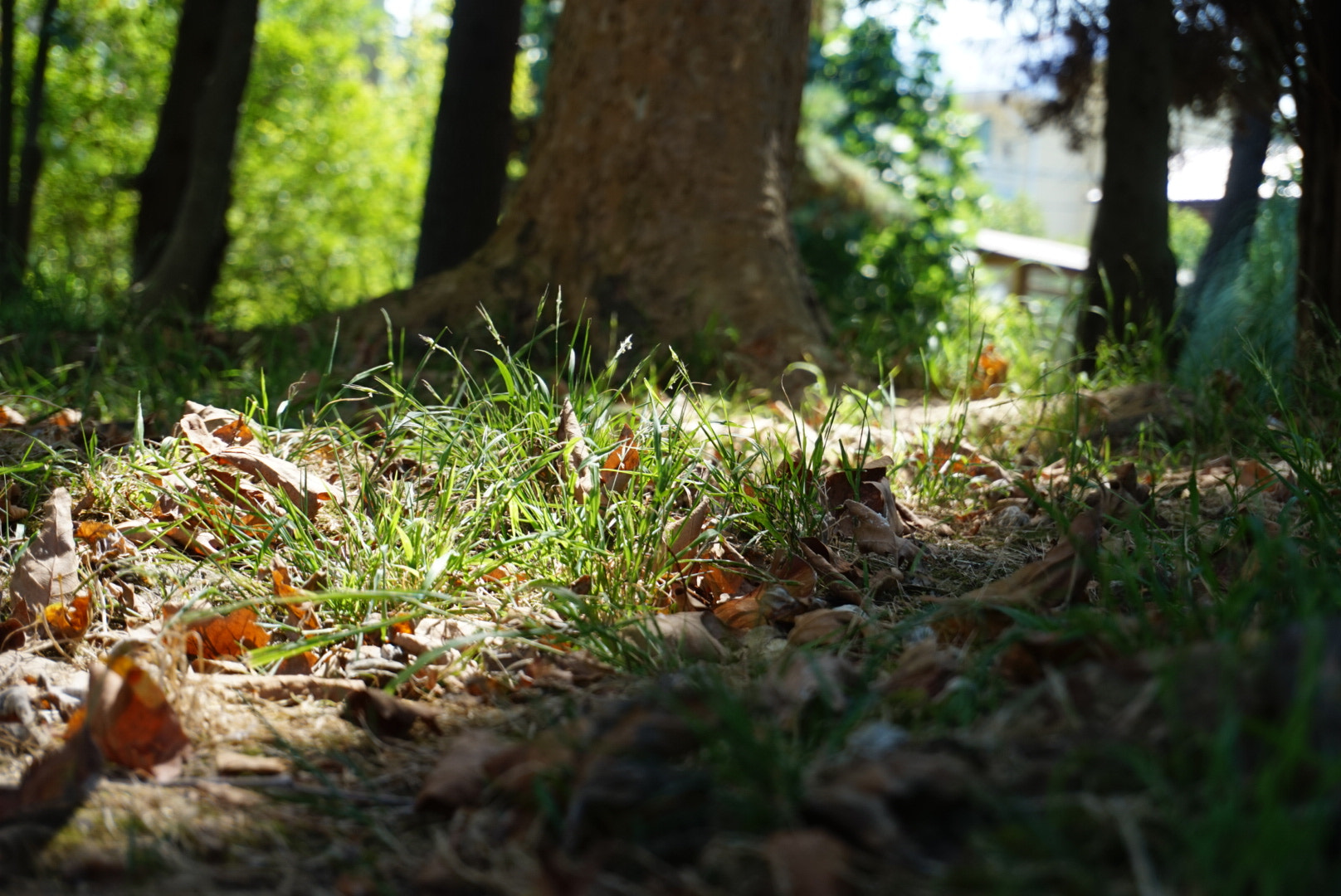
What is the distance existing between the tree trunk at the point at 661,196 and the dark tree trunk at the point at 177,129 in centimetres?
353

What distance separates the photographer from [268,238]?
62.0 feet

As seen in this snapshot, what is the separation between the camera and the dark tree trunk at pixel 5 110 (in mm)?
6102

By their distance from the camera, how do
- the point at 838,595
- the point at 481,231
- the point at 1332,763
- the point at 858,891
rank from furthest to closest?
the point at 481,231 < the point at 838,595 < the point at 858,891 < the point at 1332,763

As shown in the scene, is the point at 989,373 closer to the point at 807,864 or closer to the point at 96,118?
the point at 807,864

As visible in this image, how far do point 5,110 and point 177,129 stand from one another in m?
1.05

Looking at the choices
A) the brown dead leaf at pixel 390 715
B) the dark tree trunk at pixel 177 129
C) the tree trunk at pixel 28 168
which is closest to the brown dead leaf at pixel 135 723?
the brown dead leaf at pixel 390 715

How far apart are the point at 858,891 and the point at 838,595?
1097 mm

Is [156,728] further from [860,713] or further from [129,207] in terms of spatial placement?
[129,207]

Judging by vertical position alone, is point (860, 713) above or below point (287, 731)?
above

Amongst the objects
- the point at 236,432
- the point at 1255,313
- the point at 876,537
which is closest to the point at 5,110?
the point at 236,432

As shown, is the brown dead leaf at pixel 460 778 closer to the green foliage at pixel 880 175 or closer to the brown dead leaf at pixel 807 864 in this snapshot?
the brown dead leaf at pixel 807 864

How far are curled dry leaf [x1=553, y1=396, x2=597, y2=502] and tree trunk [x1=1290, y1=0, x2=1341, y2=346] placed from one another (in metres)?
2.31

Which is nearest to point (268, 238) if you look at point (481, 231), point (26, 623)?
point (481, 231)

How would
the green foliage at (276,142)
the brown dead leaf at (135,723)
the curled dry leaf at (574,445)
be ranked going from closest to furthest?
the brown dead leaf at (135,723) → the curled dry leaf at (574,445) → the green foliage at (276,142)
